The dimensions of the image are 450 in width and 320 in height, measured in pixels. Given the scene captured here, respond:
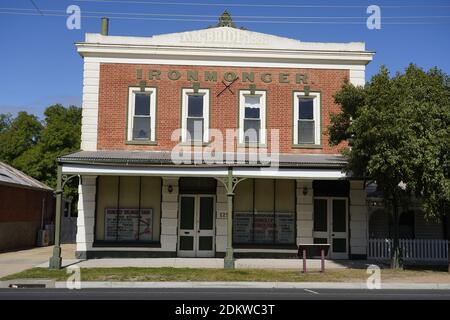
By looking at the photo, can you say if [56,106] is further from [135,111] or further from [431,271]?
[431,271]

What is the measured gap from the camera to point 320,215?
68.0ft

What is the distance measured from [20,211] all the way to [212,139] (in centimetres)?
1104

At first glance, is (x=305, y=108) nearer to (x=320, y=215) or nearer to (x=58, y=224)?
(x=320, y=215)

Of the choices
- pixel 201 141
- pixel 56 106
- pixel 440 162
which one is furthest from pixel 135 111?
pixel 56 106

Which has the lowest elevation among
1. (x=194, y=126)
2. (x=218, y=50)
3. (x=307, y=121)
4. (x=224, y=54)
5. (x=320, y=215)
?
(x=320, y=215)

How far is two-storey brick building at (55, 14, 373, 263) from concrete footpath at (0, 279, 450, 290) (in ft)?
21.2

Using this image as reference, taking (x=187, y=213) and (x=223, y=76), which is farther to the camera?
(x=223, y=76)

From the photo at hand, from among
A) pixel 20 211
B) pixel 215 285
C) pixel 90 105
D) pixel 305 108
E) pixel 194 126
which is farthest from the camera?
pixel 20 211

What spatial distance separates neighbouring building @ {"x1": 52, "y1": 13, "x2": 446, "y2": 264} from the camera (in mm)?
20219

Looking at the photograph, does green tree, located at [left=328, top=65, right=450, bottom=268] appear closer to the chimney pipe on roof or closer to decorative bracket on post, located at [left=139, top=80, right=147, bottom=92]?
decorative bracket on post, located at [left=139, top=80, right=147, bottom=92]

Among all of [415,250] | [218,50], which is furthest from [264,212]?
[218,50]

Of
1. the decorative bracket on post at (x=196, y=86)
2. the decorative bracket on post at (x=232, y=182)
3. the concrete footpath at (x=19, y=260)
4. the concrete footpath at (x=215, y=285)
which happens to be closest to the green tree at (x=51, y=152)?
the concrete footpath at (x=19, y=260)

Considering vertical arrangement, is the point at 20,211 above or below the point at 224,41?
below

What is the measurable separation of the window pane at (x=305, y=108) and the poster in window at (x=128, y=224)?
7.19 metres
